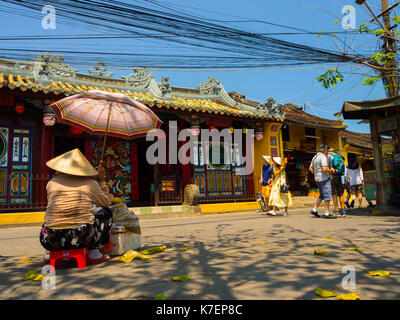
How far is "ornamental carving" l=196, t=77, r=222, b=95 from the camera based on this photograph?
544 inches

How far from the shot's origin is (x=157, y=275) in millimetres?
2604

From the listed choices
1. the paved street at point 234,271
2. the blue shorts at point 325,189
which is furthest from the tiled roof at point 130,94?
the paved street at point 234,271

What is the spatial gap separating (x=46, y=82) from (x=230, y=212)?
7.59 m

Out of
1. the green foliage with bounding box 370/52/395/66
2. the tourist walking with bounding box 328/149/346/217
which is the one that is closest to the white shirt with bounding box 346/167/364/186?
the tourist walking with bounding box 328/149/346/217

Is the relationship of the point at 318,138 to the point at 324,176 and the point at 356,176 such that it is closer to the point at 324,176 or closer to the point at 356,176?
the point at 356,176

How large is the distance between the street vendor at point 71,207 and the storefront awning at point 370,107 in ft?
23.4

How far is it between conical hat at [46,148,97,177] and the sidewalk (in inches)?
230

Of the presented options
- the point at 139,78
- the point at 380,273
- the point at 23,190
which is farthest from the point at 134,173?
the point at 380,273

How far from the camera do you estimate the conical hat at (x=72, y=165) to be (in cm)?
297

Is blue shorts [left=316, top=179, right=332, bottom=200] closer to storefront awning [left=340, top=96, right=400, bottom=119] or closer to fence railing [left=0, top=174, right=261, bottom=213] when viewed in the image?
storefront awning [left=340, top=96, right=400, bottom=119]

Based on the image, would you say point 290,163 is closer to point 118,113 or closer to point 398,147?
point 398,147

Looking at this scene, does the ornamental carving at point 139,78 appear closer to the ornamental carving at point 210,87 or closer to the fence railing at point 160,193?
the ornamental carving at point 210,87
